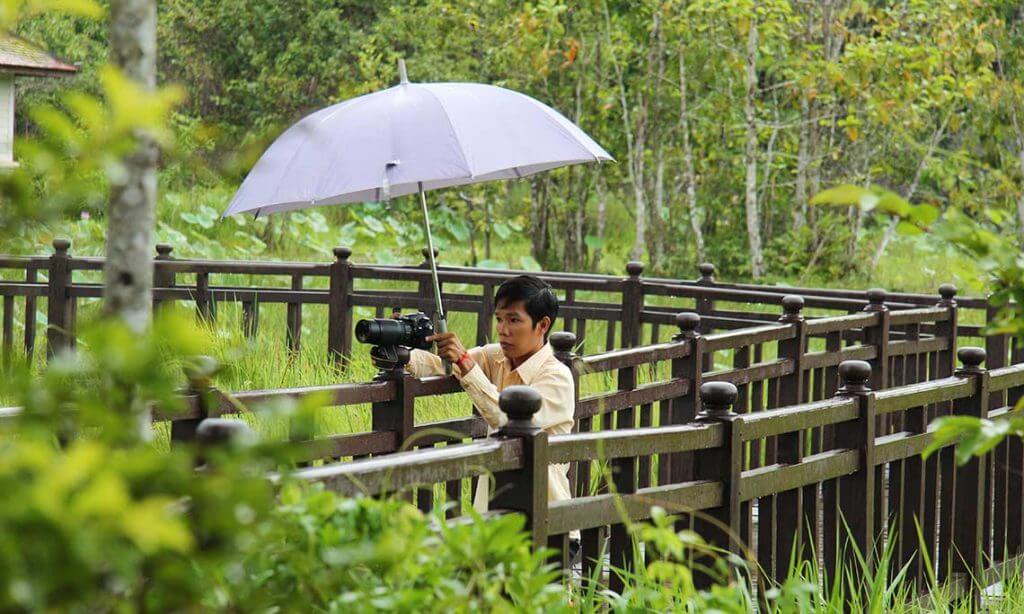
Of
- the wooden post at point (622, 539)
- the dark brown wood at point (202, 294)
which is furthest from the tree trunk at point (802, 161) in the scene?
the wooden post at point (622, 539)

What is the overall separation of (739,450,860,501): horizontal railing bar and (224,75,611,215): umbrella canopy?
69.3 inches

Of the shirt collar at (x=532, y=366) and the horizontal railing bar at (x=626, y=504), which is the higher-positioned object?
the shirt collar at (x=532, y=366)

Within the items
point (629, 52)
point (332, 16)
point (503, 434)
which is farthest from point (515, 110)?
point (332, 16)

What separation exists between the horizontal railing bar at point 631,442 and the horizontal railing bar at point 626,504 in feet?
0.31

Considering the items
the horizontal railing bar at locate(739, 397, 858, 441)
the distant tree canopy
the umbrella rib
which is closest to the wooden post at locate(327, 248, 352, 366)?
the umbrella rib

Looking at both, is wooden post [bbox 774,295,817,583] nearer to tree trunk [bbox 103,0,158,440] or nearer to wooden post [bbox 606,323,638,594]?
wooden post [bbox 606,323,638,594]

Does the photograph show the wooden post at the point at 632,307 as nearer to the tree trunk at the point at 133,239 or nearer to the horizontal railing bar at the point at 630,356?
the horizontal railing bar at the point at 630,356

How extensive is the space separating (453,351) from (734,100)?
1263 cm

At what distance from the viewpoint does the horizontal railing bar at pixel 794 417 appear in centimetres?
371

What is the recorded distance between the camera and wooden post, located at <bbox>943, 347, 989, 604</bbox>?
4848mm

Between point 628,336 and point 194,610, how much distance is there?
6.96m

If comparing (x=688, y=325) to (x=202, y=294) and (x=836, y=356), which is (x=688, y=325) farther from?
(x=202, y=294)

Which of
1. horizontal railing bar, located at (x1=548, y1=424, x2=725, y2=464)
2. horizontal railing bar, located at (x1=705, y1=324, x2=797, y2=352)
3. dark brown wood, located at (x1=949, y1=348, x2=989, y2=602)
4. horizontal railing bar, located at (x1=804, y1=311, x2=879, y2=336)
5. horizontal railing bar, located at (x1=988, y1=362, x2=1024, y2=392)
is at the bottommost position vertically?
dark brown wood, located at (x1=949, y1=348, x2=989, y2=602)

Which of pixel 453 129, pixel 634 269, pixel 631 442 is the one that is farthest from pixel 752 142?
pixel 631 442
